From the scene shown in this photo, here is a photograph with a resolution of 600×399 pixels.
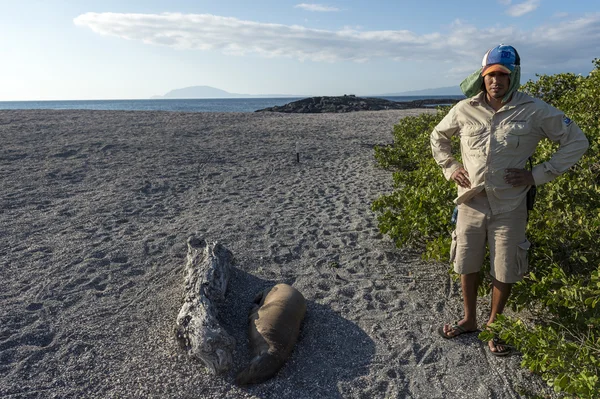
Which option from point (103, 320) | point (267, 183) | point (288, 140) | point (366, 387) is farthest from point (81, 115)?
point (366, 387)

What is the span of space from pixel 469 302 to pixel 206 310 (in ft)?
6.76

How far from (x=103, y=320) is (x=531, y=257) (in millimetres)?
3643

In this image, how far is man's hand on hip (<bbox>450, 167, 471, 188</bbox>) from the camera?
315 centimetres

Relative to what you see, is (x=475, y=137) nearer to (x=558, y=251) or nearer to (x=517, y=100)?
(x=517, y=100)

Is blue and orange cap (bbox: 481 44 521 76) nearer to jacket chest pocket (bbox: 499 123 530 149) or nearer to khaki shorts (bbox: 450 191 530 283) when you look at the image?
jacket chest pocket (bbox: 499 123 530 149)

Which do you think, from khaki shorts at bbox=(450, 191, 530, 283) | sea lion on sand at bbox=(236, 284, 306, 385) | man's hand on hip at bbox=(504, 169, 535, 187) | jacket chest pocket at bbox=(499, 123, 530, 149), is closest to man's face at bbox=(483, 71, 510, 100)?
jacket chest pocket at bbox=(499, 123, 530, 149)

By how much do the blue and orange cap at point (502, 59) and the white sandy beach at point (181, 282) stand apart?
82.1 inches

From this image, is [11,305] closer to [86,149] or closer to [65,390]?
[65,390]

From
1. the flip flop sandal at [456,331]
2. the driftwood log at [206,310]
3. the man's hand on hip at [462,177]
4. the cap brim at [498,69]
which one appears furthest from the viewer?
the flip flop sandal at [456,331]

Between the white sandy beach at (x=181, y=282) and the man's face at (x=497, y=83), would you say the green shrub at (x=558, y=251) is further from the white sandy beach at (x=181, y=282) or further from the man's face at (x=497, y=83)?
the man's face at (x=497, y=83)

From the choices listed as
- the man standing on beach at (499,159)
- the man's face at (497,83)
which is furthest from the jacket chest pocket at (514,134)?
the man's face at (497,83)

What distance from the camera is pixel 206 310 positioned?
3.55 m

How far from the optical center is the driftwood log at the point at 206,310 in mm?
3248

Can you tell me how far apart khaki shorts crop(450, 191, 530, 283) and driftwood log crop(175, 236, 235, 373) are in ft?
6.14
